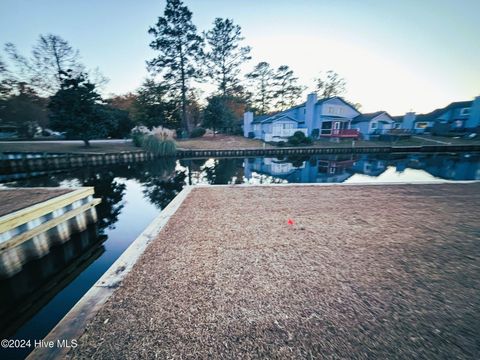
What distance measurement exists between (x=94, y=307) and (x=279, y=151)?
26.3m

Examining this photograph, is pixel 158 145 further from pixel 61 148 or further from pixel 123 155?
pixel 61 148

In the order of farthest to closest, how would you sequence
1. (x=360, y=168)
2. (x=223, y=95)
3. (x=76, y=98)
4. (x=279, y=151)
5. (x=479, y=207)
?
(x=223, y=95)
(x=279, y=151)
(x=76, y=98)
(x=360, y=168)
(x=479, y=207)

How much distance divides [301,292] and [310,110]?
3622 centimetres

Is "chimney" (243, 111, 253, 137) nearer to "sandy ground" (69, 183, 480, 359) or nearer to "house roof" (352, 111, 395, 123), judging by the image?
"house roof" (352, 111, 395, 123)

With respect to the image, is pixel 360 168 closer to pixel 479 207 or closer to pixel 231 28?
pixel 479 207

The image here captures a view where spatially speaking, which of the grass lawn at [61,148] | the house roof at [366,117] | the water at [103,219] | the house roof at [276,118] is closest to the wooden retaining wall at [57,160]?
the water at [103,219]

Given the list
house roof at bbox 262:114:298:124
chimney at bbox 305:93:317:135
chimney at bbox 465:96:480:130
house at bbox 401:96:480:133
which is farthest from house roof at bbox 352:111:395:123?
chimney at bbox 465:96:480:130

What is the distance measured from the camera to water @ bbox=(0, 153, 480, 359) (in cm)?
390

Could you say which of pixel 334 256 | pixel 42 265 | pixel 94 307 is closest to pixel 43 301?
pixel 42 265

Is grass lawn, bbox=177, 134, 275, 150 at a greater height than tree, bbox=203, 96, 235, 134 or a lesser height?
lesser

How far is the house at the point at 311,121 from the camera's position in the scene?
110 ft

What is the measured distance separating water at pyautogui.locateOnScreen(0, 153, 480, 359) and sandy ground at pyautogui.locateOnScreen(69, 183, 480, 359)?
2037 mm

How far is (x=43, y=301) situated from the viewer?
4.11 meters

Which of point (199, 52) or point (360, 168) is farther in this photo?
point (199, 52)
